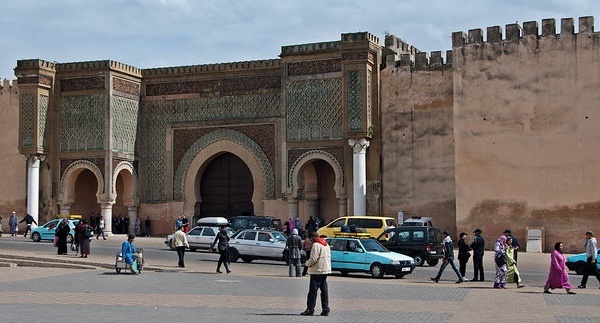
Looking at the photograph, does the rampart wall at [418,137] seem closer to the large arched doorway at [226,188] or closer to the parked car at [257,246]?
the large arched doorway at [226,188]

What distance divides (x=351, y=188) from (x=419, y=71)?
4650 millimetres

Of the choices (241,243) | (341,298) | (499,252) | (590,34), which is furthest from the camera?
(590,34)

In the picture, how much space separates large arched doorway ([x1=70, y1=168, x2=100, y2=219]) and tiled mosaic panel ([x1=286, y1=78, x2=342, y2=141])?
29.7ft

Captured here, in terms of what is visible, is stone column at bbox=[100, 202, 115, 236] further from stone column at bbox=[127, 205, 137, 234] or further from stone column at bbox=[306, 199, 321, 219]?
stone column at bbox=[306, 199, 321, 219]

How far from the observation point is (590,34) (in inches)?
1139

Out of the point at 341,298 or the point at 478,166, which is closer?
the point at 341,298

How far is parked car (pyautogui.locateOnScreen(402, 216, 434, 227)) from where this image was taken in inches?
1114

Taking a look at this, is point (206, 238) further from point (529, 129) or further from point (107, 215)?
point (529, 129)

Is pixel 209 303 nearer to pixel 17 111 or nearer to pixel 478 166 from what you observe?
pixel 478 166

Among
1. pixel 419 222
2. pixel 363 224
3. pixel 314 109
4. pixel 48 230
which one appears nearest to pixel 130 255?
pixel 363 224

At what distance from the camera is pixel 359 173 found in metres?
32.0

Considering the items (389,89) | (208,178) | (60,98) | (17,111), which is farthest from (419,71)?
(17,111)

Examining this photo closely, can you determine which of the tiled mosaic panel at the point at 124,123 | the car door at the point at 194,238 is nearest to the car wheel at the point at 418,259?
the car door at the point at 194,238

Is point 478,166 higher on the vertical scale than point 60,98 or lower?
lower
